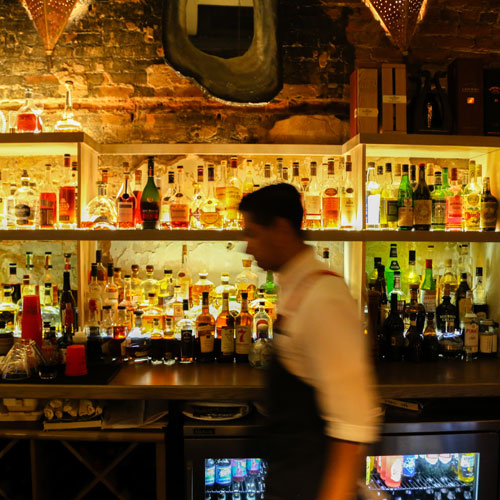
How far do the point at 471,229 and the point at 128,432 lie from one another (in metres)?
1.94

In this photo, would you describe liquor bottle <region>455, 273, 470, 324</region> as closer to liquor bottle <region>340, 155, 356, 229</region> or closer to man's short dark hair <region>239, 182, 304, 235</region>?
liquor bottle <region>340, 155, 356, 229</region>

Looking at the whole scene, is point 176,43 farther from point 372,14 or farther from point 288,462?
point 288,462

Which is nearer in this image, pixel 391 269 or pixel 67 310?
pixel 67 310

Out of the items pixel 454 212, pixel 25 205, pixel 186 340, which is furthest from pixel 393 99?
pixel 25 205

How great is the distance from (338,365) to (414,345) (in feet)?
4.80

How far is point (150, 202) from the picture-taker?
2.61 meters

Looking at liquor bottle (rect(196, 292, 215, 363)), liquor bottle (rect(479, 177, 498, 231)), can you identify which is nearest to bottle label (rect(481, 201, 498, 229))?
liquor bottle (rect(479, 177, 498, 231))

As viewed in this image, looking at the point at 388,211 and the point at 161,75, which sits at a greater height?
the point at 161,75

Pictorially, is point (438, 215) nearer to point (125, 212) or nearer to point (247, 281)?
point (247, 281)

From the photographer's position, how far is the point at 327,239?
7.63 feet

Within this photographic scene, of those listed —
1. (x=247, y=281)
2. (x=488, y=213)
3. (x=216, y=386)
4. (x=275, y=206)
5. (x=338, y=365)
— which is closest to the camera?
(x=338, y=365)

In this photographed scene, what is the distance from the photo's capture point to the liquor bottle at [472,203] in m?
2.59

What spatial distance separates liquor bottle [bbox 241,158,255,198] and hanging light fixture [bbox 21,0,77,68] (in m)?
1.22

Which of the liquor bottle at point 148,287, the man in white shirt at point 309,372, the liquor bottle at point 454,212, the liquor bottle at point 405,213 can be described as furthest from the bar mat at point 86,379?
the liquor bottle at point 454,212
